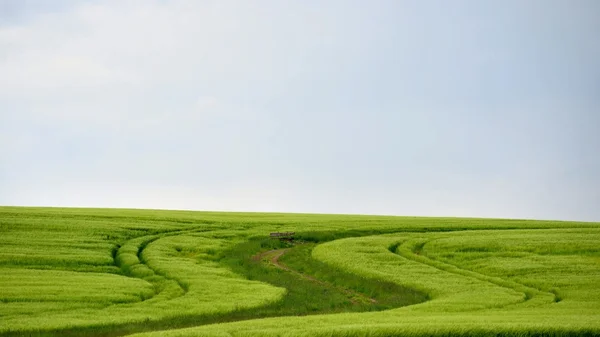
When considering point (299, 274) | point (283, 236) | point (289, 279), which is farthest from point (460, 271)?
point (283, 236)

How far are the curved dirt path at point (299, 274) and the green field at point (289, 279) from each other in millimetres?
133

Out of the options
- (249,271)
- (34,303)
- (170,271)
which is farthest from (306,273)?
(34,303)

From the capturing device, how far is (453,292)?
3844 cm

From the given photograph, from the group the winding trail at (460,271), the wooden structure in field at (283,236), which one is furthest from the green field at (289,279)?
the wooden structure in field at (283,236)

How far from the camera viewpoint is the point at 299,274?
46438mm

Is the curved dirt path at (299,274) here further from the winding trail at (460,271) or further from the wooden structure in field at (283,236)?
the winding trail at (460,271)

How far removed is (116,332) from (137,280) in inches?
492

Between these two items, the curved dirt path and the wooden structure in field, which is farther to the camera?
the wooden structure in field

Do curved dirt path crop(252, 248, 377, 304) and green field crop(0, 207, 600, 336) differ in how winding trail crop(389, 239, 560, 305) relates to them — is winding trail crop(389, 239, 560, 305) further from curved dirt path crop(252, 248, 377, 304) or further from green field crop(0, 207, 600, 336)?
curved dirt path crop(252, 248, 377, 304)

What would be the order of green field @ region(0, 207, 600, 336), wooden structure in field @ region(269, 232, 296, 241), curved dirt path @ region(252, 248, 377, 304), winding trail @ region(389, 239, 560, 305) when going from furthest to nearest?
wooden structure in field @ region(269, 232, 296, 241) < curved dirt path @ region(252, 248, 377, 304) < winding trail @ region(389, 239, 560, 305) < green field @ region(0, 207, 600, 336)

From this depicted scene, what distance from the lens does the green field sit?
93.2 ft

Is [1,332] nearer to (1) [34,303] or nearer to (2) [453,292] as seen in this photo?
(1) [34,303]

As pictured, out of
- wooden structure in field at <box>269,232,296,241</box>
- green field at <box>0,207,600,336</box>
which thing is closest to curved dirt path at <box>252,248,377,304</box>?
green field at <box>0,207,600,336</box>

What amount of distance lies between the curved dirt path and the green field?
0.44 ft
